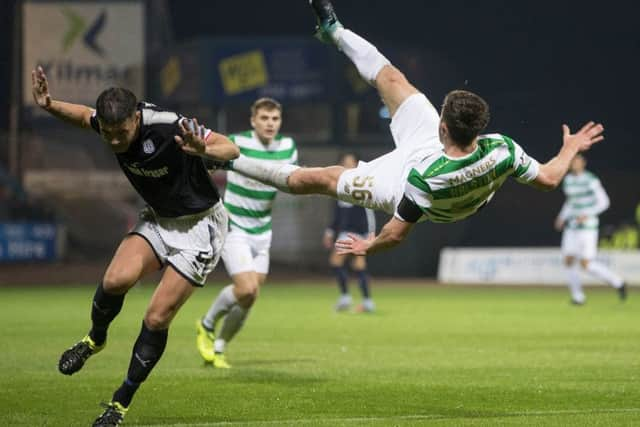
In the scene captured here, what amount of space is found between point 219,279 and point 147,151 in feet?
75.3

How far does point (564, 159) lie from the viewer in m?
9.45

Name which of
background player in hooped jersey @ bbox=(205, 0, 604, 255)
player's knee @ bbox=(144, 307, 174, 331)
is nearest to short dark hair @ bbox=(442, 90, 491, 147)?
background player in hooped jersey @ bbox=(205, 0, 604, 255)

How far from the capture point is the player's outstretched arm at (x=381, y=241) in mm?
9094

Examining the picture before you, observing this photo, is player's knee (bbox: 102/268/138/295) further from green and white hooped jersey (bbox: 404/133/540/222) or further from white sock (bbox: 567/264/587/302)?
white sock (bbox: 567/264/587/302)

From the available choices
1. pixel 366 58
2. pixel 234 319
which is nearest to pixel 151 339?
pixel 366 58

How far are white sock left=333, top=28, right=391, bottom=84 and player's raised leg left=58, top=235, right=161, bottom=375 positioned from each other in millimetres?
2351

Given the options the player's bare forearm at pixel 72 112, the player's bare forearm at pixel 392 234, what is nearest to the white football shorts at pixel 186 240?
the player's bare forearm at pixel 72 112

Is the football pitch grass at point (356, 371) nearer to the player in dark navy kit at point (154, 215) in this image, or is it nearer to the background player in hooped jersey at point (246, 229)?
the background player in hooped jersey at point (246, 229)

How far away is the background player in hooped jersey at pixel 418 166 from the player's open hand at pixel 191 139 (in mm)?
1060

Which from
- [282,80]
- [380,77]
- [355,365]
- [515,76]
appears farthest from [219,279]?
[380,77]

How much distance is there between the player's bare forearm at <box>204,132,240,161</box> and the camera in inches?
337

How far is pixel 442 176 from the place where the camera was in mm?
A: 8859

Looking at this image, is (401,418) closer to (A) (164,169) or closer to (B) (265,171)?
(B) (265,171)

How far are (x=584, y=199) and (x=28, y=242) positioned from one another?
16409 mm
